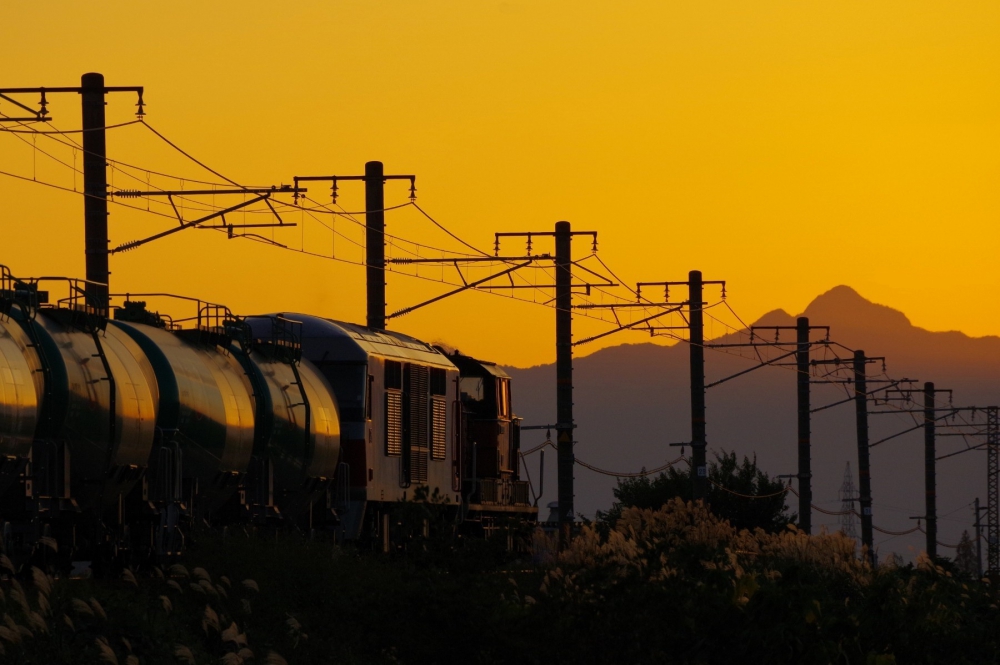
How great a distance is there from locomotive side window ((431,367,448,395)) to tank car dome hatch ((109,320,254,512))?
27.1ft

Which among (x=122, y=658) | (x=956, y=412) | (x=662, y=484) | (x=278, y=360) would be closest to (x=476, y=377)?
(x=278, y=360)

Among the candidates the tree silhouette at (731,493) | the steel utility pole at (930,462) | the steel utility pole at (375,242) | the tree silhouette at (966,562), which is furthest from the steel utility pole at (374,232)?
the steel utility pole at (930,462)

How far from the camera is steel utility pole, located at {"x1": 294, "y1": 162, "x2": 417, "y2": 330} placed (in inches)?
1563

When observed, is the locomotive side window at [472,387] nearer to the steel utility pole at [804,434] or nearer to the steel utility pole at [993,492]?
the steel utility pole at [804,434]

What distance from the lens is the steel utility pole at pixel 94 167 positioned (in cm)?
2786

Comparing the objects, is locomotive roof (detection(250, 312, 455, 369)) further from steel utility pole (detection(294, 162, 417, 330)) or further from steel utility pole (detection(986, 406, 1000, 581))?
steel utility pole (detection(986, 406, 1000, 581))

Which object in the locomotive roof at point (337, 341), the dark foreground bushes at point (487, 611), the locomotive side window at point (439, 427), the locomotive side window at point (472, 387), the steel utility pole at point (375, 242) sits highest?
the steel utility pole at point (375, 242)

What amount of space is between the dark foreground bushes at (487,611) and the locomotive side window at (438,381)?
31.8 feet

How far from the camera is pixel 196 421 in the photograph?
23531 mm

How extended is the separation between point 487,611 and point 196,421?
17.7 ft

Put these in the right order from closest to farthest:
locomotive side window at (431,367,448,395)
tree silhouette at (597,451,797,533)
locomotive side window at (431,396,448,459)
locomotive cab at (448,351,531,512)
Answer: locomotive side window at (431,396,448,459), locomotive side window at (431,367,448,395), locomotive cab at (448,351,531,512), tree silhouette at (597,451,797,533)

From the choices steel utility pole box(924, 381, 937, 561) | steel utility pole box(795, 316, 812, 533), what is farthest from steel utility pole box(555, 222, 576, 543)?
steel utility pole box(924, 381, 937, 561)

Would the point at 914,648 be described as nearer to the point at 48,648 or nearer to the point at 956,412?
the point at 48,648

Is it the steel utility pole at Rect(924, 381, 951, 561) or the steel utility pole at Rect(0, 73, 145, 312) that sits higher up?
the steel utility pole at Rect(0, 73, 145, 312)
